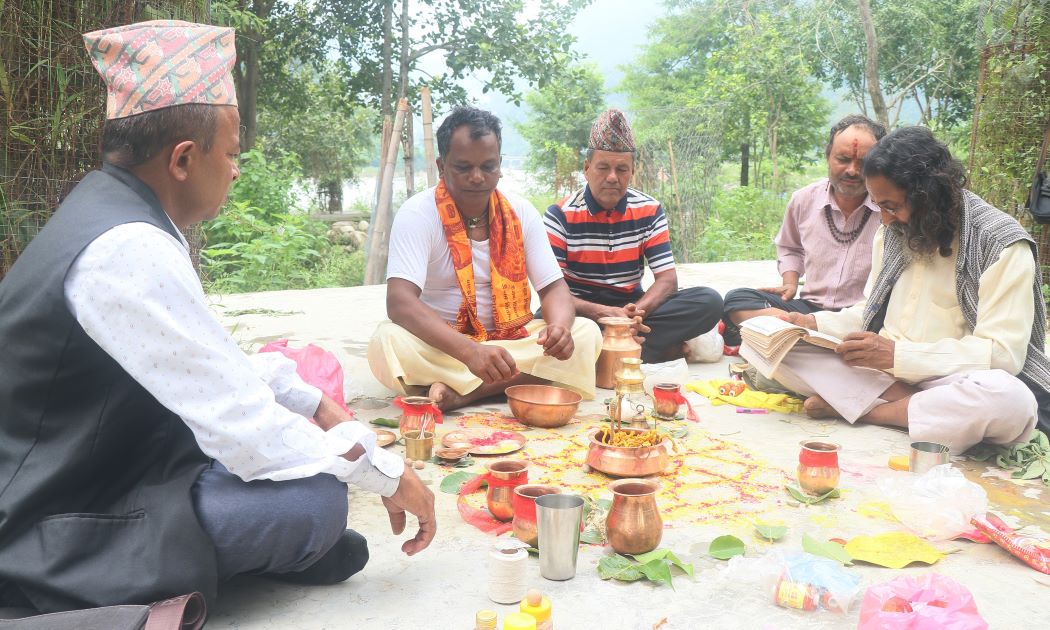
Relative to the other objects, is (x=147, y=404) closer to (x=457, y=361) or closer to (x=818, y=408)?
(x=457, y=361)

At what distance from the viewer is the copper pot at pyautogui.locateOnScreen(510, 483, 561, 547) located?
2.82 metres

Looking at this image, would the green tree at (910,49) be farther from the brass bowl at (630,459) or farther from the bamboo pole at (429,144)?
the brass bowl at (630,459)

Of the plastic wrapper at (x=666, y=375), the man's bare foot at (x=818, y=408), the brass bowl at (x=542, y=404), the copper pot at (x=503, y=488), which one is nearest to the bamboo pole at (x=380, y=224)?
the plastic wrapper at (x=666, y=375)

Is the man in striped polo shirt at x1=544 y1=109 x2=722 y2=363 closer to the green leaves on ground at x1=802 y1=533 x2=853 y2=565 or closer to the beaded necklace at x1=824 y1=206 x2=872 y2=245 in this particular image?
the beaded necklace at x1=824 y1=206 x2=872 y2=245

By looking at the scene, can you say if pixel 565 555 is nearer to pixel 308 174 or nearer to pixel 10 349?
pixel 10 349

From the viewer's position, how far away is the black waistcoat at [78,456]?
1.97 meters

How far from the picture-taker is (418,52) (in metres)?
15.0

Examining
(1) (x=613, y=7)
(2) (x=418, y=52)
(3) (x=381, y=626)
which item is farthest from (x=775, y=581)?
(1) (x=613, y=7)

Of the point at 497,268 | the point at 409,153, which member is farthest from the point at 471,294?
the point at 409,153

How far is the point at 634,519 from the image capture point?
109 inches

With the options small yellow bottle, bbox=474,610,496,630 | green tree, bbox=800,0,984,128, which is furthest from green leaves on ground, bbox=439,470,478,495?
green tree, bbox=800,0,984,128

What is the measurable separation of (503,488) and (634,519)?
22.5 inches

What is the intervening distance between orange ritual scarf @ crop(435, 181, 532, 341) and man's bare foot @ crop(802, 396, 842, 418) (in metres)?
1.67

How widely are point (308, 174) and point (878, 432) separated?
1694cm
